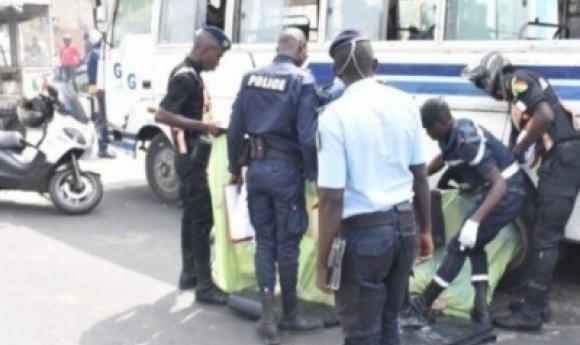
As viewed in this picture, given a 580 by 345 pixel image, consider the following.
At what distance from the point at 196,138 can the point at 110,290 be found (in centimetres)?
127

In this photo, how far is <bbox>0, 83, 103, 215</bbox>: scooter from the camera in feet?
25.6

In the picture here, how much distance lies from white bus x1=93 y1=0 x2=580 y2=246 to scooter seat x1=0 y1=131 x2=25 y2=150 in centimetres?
110

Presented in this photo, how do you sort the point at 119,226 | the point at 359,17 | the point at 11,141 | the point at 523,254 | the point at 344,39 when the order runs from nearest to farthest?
the point at 344,39, the point at 523,254, the point at 359,17, the point at 119,226, the point at 11,141

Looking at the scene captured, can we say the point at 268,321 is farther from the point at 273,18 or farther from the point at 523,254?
the point at 273,18

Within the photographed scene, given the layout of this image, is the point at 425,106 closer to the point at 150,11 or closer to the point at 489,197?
the point at 489,197

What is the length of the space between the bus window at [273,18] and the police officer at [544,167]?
200 cm

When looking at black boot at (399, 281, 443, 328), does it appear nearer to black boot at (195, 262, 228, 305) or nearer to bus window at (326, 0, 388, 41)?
black boot at (195, 262, 228, 305)

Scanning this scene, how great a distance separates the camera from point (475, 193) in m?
4.84

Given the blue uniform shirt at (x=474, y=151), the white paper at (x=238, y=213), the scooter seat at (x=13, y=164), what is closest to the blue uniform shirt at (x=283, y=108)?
the white paper at (x=238, y=213)

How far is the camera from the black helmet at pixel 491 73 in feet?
16.2

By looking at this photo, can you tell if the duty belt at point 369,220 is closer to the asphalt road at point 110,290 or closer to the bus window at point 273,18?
the asphalt road at point 110,290

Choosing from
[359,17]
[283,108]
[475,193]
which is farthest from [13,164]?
[475,193]

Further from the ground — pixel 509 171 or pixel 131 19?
pixel 131 19

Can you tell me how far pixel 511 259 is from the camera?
5309 mm
